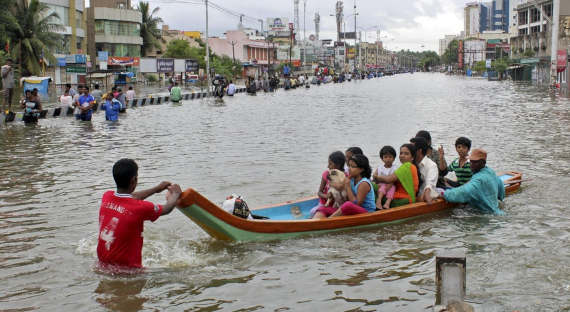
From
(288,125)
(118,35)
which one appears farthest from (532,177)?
(118,35)

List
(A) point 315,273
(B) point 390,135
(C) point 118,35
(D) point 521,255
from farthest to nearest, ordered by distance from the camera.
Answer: (C) point 118,35 < (B) point 390,135 < (D) point 521,255 < (A) point 315,273

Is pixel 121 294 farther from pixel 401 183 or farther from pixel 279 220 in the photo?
pixel 401 183

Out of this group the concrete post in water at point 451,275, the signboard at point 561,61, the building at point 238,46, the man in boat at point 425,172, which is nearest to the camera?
the concrete post in water at point 451,275

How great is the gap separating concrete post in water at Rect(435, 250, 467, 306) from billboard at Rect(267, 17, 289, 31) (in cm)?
14912

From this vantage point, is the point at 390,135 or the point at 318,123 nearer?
the point at 390,135

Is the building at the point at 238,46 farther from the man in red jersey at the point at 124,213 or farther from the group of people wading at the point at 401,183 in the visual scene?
the man in red jersey at the point at 124,213

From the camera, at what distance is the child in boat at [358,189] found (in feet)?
26.8

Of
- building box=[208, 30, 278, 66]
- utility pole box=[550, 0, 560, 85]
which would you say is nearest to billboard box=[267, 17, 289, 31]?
building box=[208, 30, 278, 66]

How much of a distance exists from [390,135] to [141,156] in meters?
7.96

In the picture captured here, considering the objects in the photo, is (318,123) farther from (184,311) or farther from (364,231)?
(184,311)

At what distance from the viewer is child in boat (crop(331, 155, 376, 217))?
8172 millimetres

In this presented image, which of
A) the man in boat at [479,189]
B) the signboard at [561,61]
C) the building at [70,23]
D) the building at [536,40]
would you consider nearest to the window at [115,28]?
the building at [70,23]

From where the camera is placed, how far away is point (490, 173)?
914 centimetres

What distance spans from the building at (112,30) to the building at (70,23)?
6907 millimetres
